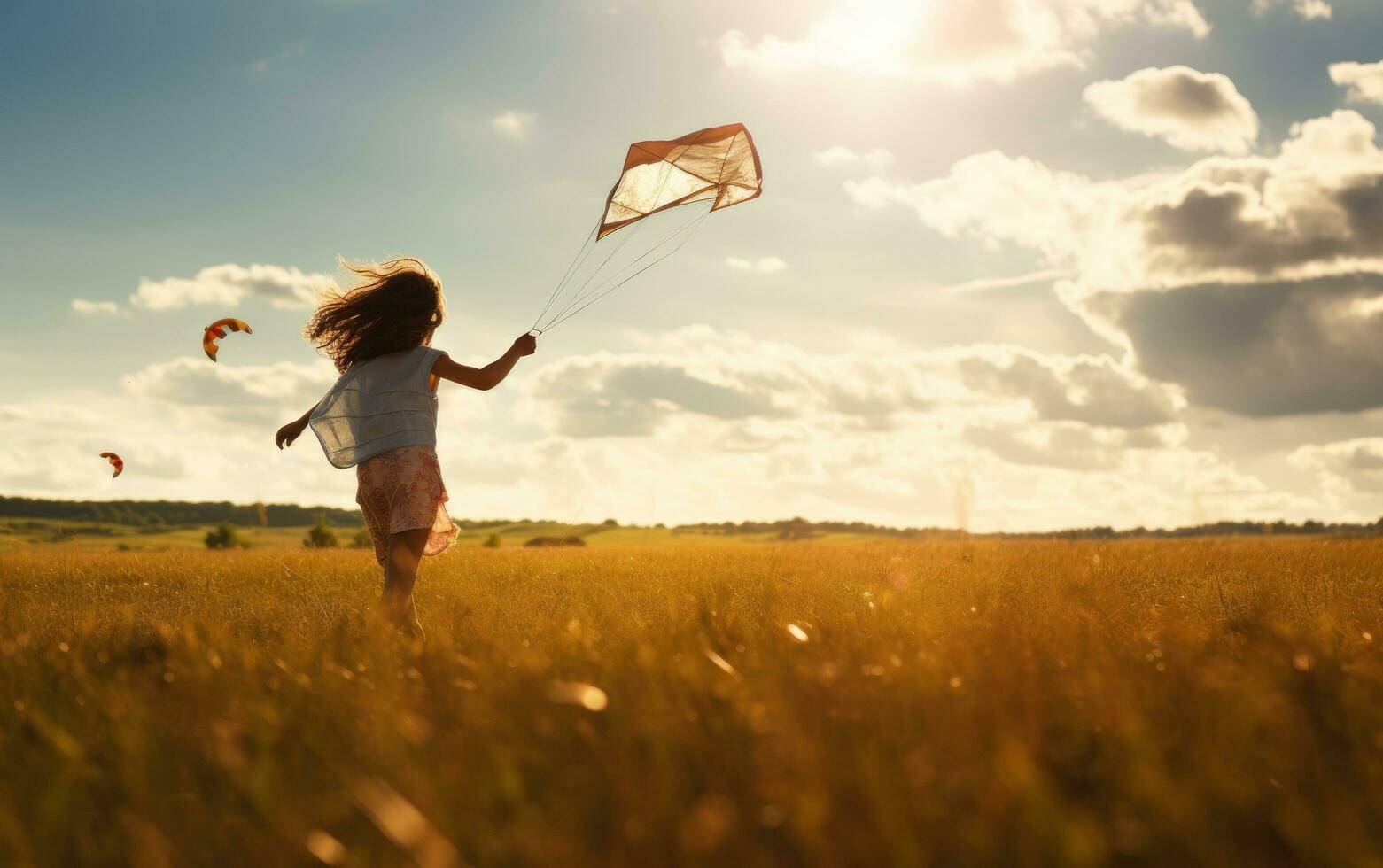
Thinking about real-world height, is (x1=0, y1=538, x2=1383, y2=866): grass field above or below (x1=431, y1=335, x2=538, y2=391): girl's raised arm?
below

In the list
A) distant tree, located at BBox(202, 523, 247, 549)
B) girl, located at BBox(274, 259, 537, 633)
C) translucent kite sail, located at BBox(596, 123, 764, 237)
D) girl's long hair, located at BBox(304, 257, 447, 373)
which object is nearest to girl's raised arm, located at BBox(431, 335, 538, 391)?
girl, located at BBox(274, 259, 537, 633)

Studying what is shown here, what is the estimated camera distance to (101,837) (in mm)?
1926

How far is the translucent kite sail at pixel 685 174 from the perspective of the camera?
7.64m

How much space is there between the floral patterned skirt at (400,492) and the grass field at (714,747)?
80.6 inches

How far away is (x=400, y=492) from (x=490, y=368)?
42.4 inches

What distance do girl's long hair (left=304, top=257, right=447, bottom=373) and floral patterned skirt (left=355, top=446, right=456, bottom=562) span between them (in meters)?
0.87

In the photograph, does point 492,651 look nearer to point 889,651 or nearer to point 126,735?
point 126,735

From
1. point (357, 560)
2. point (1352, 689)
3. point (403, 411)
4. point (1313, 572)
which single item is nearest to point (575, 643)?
point (1352, 689)

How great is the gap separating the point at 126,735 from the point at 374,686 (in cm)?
70

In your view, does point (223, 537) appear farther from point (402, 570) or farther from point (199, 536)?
point (402, 570)

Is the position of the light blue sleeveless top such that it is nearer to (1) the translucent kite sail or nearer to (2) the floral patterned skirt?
(2) the floral patterned skirt

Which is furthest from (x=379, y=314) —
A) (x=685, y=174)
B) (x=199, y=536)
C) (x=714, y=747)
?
(x=199, y=536)

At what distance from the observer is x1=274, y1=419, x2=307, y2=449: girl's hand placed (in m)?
6.88

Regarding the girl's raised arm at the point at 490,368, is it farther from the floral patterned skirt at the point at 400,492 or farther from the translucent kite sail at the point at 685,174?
the translucent kite sail at the point at 685,174
